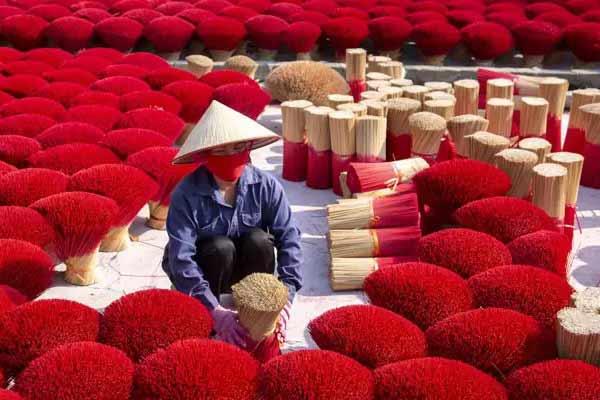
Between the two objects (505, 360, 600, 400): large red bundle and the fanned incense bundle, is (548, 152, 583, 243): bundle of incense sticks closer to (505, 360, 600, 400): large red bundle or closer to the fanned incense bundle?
(505, 360, 600, 400): large red bundle

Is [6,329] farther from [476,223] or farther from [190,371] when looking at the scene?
[476,223]

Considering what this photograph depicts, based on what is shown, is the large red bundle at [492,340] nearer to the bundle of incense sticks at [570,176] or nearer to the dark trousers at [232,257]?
the dark trousers at [232,257]

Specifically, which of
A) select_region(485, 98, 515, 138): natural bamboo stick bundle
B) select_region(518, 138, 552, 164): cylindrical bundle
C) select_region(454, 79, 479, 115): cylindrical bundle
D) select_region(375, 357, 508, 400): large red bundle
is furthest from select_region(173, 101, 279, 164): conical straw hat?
select_region(454, 79, 479, 115): cylindrical bundle

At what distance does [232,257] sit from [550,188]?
1.10 meters

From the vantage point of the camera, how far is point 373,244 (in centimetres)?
294

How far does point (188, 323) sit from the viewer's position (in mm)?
1960

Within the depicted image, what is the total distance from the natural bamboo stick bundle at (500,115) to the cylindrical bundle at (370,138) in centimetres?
52

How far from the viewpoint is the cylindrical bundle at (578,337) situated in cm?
182

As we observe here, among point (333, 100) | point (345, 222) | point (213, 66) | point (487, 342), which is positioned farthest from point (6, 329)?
point (213, 66)

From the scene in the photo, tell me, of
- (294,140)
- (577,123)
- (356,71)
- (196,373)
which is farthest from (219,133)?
(356,71)

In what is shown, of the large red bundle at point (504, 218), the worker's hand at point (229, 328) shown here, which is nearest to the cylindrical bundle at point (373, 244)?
the large red bundle at point (504, 218)

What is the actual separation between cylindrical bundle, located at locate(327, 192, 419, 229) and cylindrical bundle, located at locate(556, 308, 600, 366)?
1.13m

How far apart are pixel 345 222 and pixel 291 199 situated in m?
0.66

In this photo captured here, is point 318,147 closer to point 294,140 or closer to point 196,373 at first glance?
point 294,140
